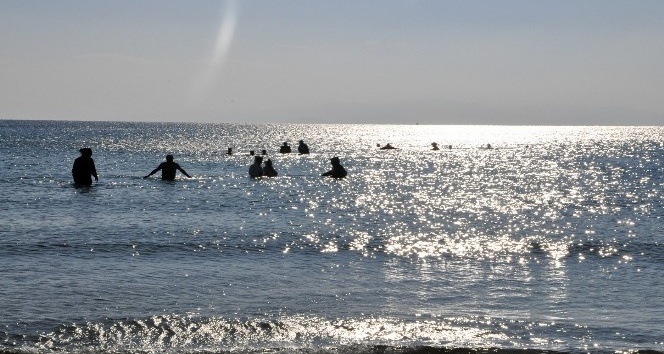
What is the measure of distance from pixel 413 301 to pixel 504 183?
125ft

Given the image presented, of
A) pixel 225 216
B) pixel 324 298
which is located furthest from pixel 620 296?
pixel 225 216

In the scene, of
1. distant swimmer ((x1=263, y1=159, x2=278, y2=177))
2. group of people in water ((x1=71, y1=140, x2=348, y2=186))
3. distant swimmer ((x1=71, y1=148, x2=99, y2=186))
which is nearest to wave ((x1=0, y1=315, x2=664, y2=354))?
group of people in water ((x1=71, y1=140, x2=348, y2=186))

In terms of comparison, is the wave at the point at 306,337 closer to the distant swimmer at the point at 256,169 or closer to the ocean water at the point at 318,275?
the ocean water at the point at 318,275

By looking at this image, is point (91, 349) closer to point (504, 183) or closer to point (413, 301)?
point (413, 301)

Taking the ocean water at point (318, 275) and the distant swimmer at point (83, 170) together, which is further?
the distant swimmer at point (83, 170)

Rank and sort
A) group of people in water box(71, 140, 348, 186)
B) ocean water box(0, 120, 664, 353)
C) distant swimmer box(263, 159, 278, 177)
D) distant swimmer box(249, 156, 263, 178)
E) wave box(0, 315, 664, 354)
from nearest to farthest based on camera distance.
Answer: wave box(0, 315, 664, 354), ocean water box(0, 120, 664, 353), group of people in water box(71, 140, 348, 186), distant swimmer box(249, 156, 263, 178), distant swimmer box(263, 159, 278, 177)

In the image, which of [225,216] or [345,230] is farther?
[225,216]

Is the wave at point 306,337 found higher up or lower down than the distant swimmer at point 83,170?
lower down

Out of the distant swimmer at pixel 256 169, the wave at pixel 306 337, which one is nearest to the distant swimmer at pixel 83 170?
the distant swimmer at pixel 256 169

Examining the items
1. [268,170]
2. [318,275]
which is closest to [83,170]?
[268,170]

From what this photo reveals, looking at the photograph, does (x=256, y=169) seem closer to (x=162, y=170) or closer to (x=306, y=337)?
(x=162, y=170)

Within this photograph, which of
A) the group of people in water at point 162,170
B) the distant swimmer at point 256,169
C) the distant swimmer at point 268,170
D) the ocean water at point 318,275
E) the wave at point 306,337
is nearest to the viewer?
the wave at point 306,337

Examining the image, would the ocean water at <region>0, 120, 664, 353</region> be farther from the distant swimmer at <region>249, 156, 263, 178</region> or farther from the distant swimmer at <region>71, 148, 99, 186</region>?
the distant swimmer at <region>249, 156, 263, 178</region>

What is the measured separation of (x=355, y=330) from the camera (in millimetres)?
10953
